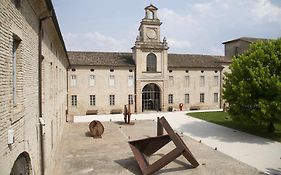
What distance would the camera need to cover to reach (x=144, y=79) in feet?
108

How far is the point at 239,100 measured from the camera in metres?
17.7

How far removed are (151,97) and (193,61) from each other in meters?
8.24

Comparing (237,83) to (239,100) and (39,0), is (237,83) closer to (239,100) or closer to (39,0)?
(239,100)

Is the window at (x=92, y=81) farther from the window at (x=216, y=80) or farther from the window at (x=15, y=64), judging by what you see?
the window at (x=15, y=64)

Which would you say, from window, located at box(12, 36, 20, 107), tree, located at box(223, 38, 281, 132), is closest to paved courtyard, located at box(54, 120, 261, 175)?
tree, located at box(223, 38, 281, 132)

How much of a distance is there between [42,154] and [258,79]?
1411 cm


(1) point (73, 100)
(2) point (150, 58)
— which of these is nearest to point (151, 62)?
(2) point (150, 58)

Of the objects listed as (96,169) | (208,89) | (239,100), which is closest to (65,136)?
(96,169)

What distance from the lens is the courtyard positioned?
11.4m

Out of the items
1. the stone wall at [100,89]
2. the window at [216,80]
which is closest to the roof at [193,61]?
the window at [216,80]

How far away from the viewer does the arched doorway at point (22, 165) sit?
559 centimetres

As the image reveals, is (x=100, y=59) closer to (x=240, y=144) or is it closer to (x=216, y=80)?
(x=216, y=80)

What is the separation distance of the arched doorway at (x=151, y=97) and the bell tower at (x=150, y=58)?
375mm

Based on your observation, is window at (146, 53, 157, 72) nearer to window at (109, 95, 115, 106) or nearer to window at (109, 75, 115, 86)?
window at (109, 75, 115, 86)
